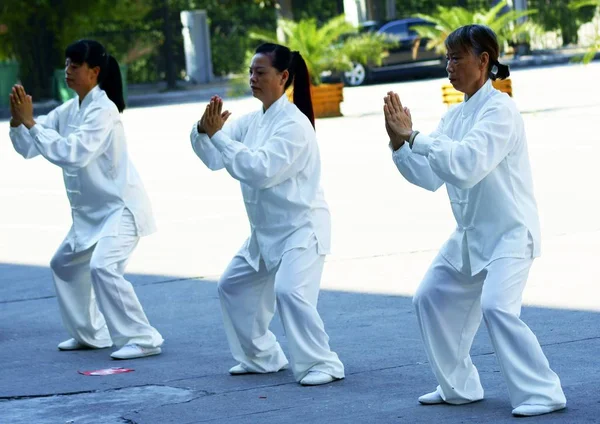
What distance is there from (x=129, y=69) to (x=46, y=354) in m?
33.6

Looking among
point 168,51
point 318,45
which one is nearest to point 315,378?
point 318,45

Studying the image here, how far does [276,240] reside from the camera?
6977 mm

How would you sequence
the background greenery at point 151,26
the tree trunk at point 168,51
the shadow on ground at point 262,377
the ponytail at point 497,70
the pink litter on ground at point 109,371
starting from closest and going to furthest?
1. the ponytail at point 497,70
2. the shadow on ground at point 262,377
3. the pink litter on ground at point 109,371
4. the background greenery at point 151,26
5. the tree trunk at point 168,51

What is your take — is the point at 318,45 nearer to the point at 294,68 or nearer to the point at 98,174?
the point at 98,174

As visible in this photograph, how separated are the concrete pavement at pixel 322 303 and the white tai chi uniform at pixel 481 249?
194mm

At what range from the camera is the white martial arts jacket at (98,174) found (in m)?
7.89

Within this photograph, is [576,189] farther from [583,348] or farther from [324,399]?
[324,399]

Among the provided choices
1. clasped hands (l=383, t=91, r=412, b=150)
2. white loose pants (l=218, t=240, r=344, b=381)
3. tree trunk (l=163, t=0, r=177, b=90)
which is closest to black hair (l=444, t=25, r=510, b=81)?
clasped hands (l=383, t=91, r=412, b=150)

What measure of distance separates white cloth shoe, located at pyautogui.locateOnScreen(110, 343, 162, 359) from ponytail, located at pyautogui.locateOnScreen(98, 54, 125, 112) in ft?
4.73

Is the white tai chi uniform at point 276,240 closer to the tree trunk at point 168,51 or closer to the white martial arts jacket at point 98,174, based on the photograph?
the white martial arts jacket at point 98,174

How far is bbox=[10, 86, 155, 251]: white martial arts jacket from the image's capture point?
789 centimetres

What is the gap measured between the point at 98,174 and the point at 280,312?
1.79 meters

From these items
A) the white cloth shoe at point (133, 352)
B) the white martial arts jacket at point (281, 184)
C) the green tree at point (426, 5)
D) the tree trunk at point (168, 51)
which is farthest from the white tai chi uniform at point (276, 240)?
the green tree at point (426, 5)

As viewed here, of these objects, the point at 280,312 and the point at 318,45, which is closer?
the point at 280,312
